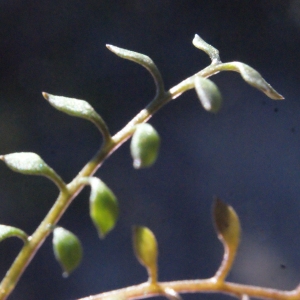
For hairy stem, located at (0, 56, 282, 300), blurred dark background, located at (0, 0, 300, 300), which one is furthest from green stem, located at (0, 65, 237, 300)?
blurred dark background, located at (0, 0, 300, 300)

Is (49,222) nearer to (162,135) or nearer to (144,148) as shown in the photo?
(144,148)

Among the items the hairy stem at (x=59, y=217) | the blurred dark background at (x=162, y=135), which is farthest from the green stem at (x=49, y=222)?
the blurred dark background at (x=162, y=135)

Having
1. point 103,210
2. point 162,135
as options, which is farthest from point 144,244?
point 162,135

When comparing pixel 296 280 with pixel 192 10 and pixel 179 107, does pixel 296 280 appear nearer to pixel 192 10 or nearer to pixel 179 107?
pixel 179 107

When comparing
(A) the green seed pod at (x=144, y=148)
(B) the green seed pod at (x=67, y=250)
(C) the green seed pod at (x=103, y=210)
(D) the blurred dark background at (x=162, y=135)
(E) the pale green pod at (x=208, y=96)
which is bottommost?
(D) the blurred dark background at (x=162, y=135)

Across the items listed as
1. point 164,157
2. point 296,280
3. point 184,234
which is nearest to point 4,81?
point 164,157

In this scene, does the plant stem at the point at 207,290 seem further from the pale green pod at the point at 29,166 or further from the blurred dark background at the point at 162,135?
the blurred dark background at the point at 162,135

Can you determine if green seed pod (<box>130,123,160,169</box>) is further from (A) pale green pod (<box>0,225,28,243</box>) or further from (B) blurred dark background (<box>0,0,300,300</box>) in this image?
(B) blurred dark background (<box>0,0,300,300</box>)
